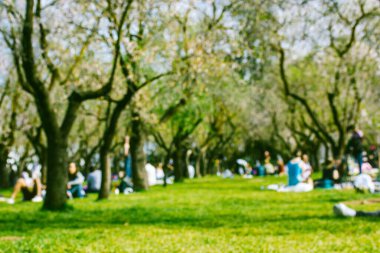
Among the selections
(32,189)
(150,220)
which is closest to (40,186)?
(32,189)

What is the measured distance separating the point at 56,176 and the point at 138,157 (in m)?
14.4

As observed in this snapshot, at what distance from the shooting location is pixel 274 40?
29.4 m

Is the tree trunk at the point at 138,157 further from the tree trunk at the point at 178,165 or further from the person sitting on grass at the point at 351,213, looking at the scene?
the person sitting on grass at the point at 351,213

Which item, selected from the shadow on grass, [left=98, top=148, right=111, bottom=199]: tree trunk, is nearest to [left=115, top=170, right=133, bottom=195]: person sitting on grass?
[left=98, top=148, right=111, bottom=199]: tree trunk

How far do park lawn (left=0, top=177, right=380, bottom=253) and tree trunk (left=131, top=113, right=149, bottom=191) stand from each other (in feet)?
45.8

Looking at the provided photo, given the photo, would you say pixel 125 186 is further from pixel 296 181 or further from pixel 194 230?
pixel 194 230

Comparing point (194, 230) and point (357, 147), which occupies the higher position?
point (357, 147)

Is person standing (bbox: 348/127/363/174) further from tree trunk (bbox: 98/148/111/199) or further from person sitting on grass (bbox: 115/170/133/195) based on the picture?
person sitting on grass (bbox: 115/170/133/195)

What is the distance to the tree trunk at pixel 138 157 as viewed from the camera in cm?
3022

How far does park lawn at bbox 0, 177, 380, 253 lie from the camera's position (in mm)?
8609

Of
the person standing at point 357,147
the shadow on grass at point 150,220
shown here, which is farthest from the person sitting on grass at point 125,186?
the shadow on grass at point 150,220

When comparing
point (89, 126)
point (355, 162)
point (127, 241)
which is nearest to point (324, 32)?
point (355, 162)

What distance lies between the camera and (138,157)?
30609 mm

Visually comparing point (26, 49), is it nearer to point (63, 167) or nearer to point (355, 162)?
point (63, 167)
